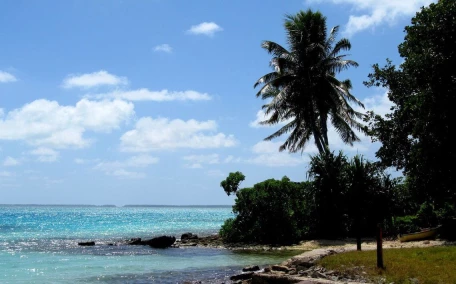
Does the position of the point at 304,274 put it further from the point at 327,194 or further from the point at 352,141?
the point at 352,141

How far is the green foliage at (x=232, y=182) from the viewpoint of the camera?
4334cm

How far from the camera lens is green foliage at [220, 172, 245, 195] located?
43344mm

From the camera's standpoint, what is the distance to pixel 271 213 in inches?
1473

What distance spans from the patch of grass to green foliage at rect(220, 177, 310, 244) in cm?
1741

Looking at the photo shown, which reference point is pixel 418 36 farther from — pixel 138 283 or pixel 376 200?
pixel 138 283

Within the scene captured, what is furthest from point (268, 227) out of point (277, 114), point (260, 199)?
point (277, 114)

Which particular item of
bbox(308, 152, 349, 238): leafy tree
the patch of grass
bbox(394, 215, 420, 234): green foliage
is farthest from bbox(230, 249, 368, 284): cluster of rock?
bbox(394, 215, 420, 234): green foliage

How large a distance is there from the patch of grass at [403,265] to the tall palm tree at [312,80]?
19.2 m

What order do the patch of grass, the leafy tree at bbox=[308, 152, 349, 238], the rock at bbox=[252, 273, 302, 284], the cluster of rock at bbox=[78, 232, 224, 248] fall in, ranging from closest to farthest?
the patch of grass, the rock at bbox=[252, 273, 302, 284], the leafy tree at bbox=[308, 152, 349, 238], the cluster of rock at bbox=[78, 232, 224, 248]

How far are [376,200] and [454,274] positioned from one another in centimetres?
383

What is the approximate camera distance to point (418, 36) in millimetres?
20734

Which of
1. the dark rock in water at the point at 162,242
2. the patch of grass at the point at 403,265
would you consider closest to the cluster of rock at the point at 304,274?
the patch of grass at the point at 403,265

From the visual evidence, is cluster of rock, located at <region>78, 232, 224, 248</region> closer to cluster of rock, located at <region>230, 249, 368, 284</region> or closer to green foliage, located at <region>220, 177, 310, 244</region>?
green foliage, located at <region>220, 177, 310, 244</region>

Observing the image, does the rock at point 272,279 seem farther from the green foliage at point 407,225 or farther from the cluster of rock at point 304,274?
the green foliage at point 407,225
